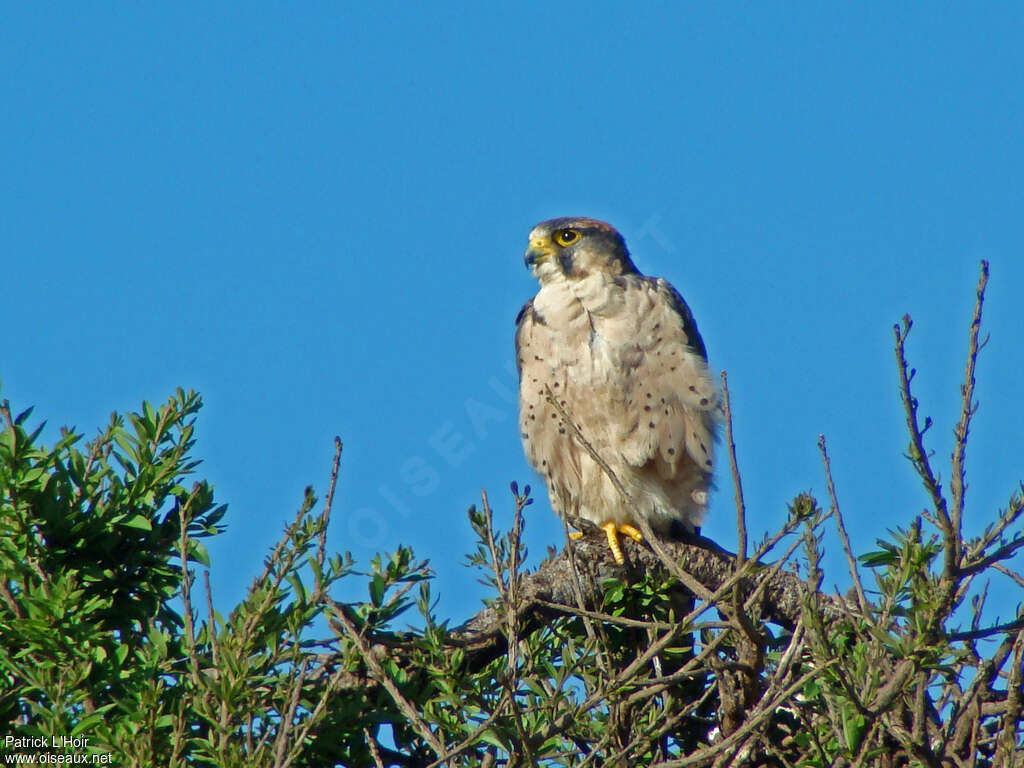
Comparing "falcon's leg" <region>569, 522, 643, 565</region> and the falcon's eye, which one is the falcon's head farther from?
"falcon's leg" <region>569, 522, 643, 565</region>

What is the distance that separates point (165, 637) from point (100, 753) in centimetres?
43

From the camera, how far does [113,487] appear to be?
3.70 metres

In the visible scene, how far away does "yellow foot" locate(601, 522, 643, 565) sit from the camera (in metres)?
5.04

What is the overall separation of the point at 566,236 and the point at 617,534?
139 cm

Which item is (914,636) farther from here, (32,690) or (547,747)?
(32,690)

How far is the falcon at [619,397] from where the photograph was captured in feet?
18.2

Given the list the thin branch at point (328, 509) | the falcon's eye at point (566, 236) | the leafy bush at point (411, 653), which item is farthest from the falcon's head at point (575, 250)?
the thin branch at point (328, 509)

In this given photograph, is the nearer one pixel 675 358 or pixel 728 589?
pixel 728 589

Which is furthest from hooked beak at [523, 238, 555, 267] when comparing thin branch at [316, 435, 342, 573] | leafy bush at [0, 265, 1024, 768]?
thin branch at [316, 435, 342, 573]

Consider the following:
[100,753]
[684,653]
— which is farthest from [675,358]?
[100,753]

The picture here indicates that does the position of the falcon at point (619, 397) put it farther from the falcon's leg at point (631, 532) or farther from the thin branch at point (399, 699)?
the thin branch at point (399, 699)

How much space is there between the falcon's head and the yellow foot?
110cm

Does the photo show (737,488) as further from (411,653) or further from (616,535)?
(616,535)

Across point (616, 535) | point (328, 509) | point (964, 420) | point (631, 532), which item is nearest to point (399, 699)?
point (328, 509)
